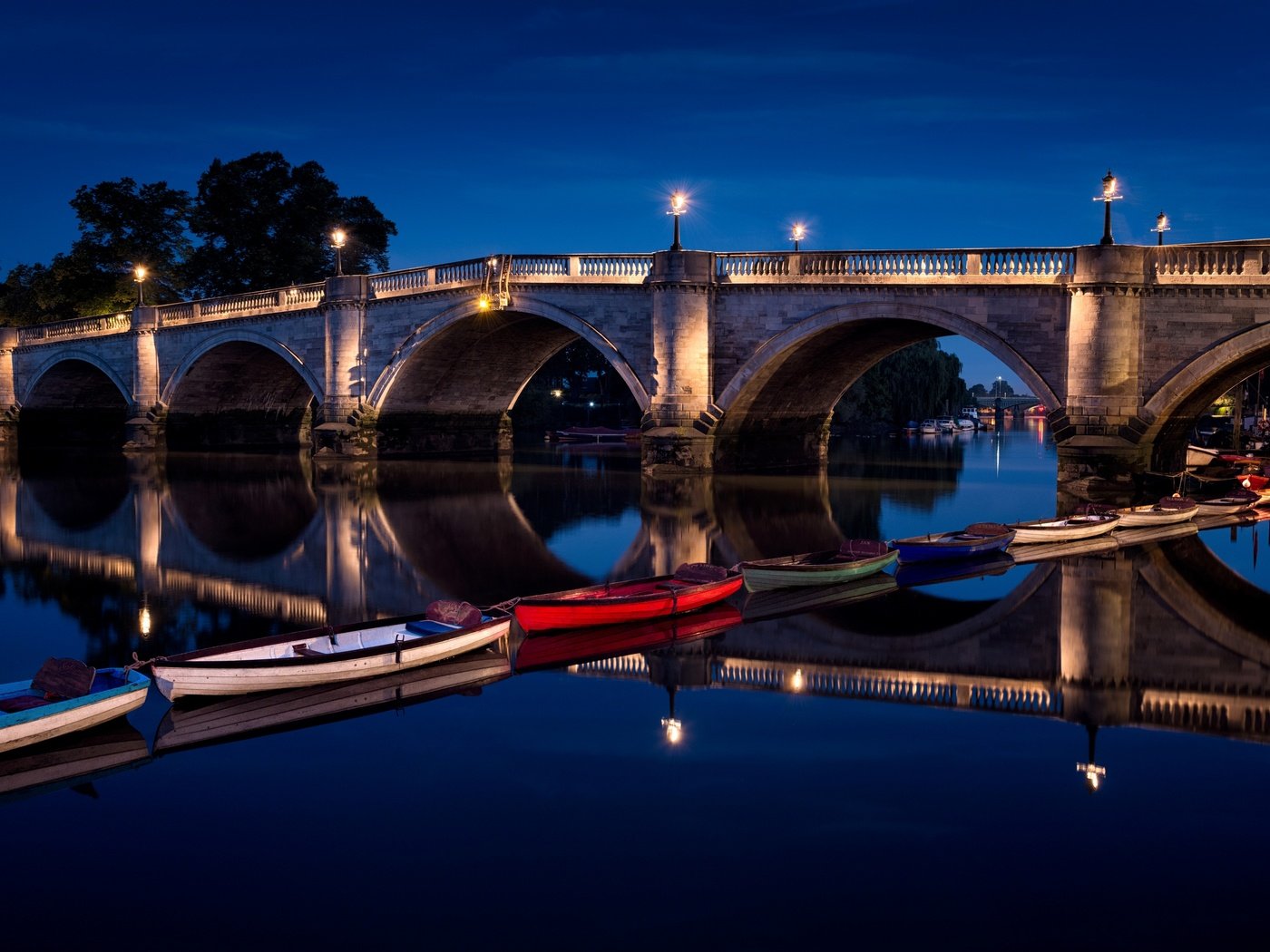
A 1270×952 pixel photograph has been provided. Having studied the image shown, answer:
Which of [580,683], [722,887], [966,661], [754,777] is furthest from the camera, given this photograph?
[966,661]

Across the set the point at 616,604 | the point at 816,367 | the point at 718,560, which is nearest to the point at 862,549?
the point at 718,560

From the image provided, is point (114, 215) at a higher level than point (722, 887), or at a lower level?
higher

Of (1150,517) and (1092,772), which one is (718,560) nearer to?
(1150,517)

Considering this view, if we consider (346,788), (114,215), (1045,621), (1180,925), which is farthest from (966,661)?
(114,215)

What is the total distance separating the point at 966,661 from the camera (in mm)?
11773

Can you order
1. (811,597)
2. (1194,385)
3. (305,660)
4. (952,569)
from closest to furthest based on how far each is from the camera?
(305,660) < (811,597) < (952,569) < (1194,385)

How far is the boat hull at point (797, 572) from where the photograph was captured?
15.1 m

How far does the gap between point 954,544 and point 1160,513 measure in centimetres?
624

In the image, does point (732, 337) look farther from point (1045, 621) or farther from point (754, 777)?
point (754, 777)

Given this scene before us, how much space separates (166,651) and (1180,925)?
9662 millimetres

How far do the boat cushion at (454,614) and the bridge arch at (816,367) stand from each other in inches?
670

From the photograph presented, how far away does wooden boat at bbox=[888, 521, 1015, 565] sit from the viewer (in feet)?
56.7

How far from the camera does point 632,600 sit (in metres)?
13.0

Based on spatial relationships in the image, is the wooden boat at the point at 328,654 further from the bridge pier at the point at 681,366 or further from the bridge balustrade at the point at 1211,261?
the bridge pier at the point at 681,366
